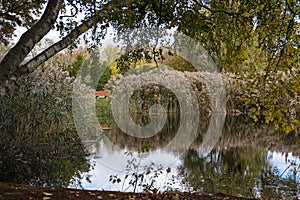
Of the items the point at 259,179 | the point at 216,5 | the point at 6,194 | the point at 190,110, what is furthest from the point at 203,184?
the point at 190,110

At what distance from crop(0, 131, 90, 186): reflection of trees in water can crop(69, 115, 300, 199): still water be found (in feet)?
0.76

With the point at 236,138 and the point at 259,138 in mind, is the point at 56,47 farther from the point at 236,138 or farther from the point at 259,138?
the point at 259,138

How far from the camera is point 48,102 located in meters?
4.49

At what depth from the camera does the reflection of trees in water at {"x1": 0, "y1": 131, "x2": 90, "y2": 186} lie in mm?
3996

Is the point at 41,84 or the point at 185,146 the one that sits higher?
the point at 41,84

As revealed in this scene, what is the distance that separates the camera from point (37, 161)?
4.31 meters

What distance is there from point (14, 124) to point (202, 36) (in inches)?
87.5

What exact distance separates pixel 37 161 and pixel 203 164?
2462 millimetres

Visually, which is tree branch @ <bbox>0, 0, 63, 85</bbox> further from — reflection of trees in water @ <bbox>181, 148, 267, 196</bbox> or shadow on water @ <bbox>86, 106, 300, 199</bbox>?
reflection of trees in water @ <bbox>181, 148, 267, 196</bbox>

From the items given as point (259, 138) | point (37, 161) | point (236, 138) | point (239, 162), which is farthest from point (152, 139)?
point (37, 161)

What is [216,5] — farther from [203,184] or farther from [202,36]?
[203,184]

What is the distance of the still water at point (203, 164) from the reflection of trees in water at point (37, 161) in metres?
0.23

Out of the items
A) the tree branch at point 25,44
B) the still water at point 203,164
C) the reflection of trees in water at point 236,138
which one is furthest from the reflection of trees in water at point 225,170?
the tree branch at point 25,44

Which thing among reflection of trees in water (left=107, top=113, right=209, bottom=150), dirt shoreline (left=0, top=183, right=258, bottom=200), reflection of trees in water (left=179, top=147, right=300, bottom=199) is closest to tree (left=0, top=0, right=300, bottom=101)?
dirt shoreline (left=0, top=183, right=258, bottom=200)
